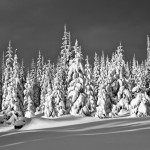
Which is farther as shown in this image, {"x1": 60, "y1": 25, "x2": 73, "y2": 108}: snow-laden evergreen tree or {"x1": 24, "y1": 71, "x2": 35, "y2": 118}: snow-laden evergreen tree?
{"x1": 24, "y1": 71, "x2": 35, "y2": 118}: snow-laden evergreen tree

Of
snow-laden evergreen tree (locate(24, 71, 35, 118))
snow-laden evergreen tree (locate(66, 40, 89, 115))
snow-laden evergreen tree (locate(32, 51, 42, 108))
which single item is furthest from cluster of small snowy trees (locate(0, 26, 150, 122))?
snow-laden evergreen tree (locate(32, 51, 42, 108))

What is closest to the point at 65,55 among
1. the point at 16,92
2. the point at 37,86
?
the point at 16,92

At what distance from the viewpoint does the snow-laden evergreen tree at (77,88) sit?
42.6 metres

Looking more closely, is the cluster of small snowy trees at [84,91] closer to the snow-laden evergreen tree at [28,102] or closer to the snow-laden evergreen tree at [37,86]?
the snow-laden evergreen tree at [28,102]

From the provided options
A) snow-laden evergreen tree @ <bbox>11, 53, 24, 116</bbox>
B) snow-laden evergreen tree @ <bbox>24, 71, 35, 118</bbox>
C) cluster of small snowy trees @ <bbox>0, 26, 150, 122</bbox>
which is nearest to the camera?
cluster of small snowy trees @ <bbox>0, 26, 150, 122</bbox>

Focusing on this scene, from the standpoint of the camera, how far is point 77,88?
42906 mm

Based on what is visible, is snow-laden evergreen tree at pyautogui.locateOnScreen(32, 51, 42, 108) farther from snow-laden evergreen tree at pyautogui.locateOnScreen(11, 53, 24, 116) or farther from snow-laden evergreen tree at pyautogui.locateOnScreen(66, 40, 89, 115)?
snow-laden evergreen tree at pyautogui.locateOnScreen(66, 40, 89, 115)

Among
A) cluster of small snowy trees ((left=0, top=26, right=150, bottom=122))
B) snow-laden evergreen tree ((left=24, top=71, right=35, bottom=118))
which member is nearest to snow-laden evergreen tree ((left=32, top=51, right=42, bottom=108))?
snow-laden evergreen tree ((left=24, top=71, right=35, bottom=118))

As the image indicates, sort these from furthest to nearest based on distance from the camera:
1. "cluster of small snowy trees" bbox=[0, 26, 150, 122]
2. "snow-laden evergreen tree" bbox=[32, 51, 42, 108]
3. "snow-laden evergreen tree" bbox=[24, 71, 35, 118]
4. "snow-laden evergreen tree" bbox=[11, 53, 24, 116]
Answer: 1. "snow-laden evergreen tree" bbox=[32, 51, 42, 108]
2. "snow-laden evergreen tree" bbox=[24, 71, 35, 118]
3. "snow-laden evergreen tree" bbox=[11, 53, 24, 116]
4. "cluster of small snowy trees" bbox=[0, 26, 150, 122]

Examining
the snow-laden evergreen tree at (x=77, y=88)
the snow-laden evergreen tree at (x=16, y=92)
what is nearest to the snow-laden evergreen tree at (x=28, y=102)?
the snow-laden evergreen tree at (x=16, y=92)

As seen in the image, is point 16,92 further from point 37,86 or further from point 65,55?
point 37,86

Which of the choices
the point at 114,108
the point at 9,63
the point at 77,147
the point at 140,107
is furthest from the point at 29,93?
the point at 77,147

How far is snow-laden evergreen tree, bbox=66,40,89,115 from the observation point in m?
42.6

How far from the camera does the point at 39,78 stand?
104m
